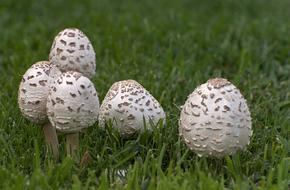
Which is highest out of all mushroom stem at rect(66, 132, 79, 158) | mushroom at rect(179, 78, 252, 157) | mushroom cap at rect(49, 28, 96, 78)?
mushroom cap at rect(49, 28, 96, 78)

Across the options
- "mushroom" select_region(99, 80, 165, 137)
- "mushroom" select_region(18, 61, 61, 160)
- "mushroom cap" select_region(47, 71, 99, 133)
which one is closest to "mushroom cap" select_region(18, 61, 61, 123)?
"mushroom" select_region(18, 61, 61, 160)

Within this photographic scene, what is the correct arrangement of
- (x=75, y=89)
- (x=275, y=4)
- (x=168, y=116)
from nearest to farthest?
(x=75, y=89), (x=168, y=116), (x=275, y=4)

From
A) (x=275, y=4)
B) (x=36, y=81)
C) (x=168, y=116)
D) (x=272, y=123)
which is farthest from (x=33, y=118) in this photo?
(x=275, y=4)

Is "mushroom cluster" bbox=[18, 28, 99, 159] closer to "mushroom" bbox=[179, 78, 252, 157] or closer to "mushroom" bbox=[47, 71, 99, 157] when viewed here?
"mushroom" bbox=[47, 71, 99, 157]

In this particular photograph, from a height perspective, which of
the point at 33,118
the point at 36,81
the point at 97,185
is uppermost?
the point at 36,81

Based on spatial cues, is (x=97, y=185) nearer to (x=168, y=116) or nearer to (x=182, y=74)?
(x=168, y=116)

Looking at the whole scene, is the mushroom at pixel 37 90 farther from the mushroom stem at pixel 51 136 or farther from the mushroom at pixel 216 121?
the mushroom at pixel 216 121

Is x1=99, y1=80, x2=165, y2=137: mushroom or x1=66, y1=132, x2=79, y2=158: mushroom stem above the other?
x1=99, y1=80, x2=165, y2=137: mushroom
